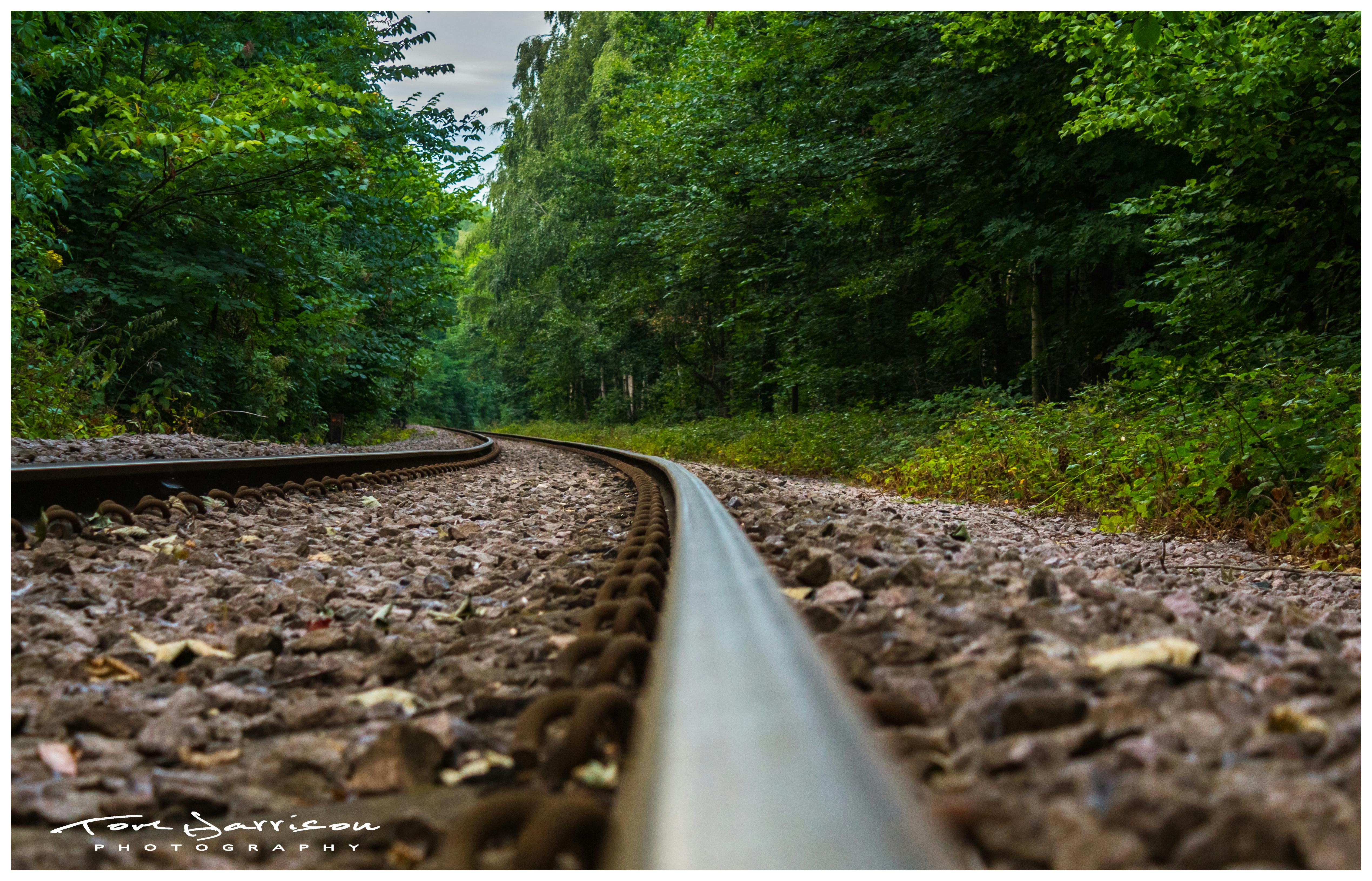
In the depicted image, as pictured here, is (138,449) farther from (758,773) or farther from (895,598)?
(758,773)

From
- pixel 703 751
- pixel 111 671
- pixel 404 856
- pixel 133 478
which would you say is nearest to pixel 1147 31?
pixel 703 751

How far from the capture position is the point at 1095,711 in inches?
42.0

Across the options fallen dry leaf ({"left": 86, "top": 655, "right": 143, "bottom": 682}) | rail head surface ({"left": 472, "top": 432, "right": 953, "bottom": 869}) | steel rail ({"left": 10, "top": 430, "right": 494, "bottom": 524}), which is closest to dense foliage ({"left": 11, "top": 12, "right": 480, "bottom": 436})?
steel rail ({"left": 10, "top": 430, "right": 494, "bottom": 524})

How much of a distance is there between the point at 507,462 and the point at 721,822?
433 inches

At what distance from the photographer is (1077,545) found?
443 centimetres

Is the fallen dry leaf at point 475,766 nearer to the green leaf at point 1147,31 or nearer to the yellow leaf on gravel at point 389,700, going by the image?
the yellow leaf on gravel at point 389,700

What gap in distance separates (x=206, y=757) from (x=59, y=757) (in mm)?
213

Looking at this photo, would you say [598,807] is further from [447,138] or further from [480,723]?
[447,138]

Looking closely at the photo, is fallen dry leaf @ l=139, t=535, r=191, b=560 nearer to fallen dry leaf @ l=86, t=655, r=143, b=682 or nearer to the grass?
fallen dry leaf @ l=86, t=655, r=143, b=682

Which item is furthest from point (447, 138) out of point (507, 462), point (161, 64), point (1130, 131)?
point (1130, 131)

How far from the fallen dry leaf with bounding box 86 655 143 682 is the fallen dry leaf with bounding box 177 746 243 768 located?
479mm

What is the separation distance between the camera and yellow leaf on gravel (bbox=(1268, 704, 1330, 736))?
99 centimetres

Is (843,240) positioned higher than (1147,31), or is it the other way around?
(843,240)

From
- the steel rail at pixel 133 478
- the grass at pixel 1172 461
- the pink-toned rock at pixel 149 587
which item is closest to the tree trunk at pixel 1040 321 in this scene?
the grass at pixel 1172 461
